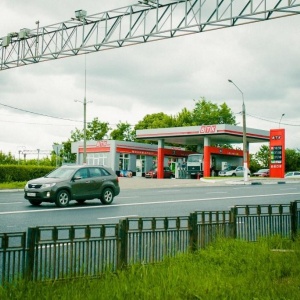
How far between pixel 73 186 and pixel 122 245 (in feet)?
39.9

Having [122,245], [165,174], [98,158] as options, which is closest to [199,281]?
[122,245]

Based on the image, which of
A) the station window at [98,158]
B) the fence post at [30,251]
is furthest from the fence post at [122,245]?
the station window at [98,158]

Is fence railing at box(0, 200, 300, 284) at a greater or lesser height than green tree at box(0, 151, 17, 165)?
lesser

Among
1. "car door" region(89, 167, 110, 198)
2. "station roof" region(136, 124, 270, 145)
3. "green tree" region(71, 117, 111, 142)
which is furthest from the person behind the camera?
"green tree" region(71, 117, 111, 142)

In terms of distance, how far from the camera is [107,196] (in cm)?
2033

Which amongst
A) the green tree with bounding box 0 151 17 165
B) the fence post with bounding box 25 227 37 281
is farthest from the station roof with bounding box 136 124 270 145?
the fence post with bounding box 25 227 37 281

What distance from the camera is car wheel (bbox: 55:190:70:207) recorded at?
1841 centimetres

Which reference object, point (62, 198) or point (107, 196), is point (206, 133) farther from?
point (62, 198)

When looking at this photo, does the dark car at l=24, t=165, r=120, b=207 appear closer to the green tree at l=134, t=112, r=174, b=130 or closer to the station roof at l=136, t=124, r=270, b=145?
the station roof at l=136, t=124, r=270, b=145

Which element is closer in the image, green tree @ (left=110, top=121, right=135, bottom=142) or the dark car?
the dark car

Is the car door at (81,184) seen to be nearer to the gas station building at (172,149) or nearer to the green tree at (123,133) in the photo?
the gas station building at (172,149)

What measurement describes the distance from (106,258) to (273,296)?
2.25 metres

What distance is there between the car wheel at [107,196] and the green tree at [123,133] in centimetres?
7705

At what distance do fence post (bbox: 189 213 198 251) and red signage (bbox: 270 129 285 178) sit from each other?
49.7 meters
